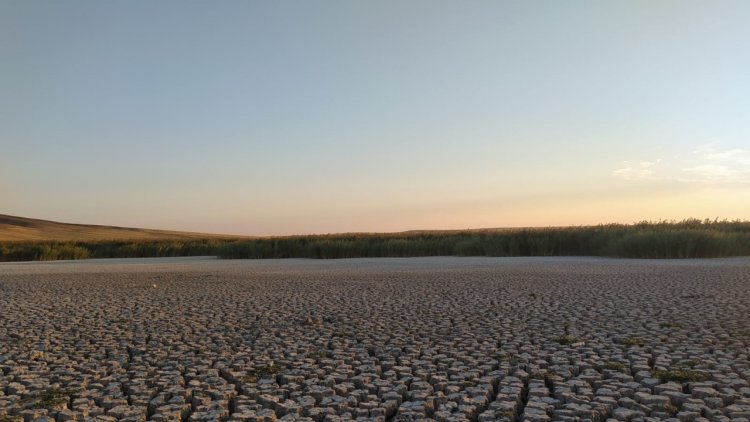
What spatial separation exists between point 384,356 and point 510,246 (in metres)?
18.9

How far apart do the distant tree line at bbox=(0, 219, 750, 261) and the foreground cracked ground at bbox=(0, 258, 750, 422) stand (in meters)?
10.9

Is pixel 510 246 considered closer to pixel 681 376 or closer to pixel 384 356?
pixel 384 356

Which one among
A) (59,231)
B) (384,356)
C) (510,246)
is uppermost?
(59,231)

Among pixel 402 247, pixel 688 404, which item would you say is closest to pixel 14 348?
pixel 688 404

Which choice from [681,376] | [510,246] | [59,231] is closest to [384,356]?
[681,376]

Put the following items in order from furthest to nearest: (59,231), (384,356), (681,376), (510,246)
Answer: (59,231)
(510,246)
(384,356)
(681,376)

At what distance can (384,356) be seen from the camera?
15.4ft

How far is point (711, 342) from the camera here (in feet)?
16.4

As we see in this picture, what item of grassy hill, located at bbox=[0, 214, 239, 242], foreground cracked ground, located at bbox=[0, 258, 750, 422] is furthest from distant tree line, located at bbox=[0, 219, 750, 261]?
grassy hill, located at bbox=[0, 214, 239, 242]

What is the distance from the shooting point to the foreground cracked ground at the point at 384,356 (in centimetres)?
340

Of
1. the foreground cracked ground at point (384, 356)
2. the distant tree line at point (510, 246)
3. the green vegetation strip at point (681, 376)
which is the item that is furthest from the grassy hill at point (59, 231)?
the green vegetation strip at point (681, 376)

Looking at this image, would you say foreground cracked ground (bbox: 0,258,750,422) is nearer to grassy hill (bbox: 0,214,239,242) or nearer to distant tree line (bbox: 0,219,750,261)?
distant tree line (bbox: 0,219,750,261)

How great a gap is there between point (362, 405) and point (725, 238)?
19698mm

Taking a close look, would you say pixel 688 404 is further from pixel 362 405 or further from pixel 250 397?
pixel 250 397
